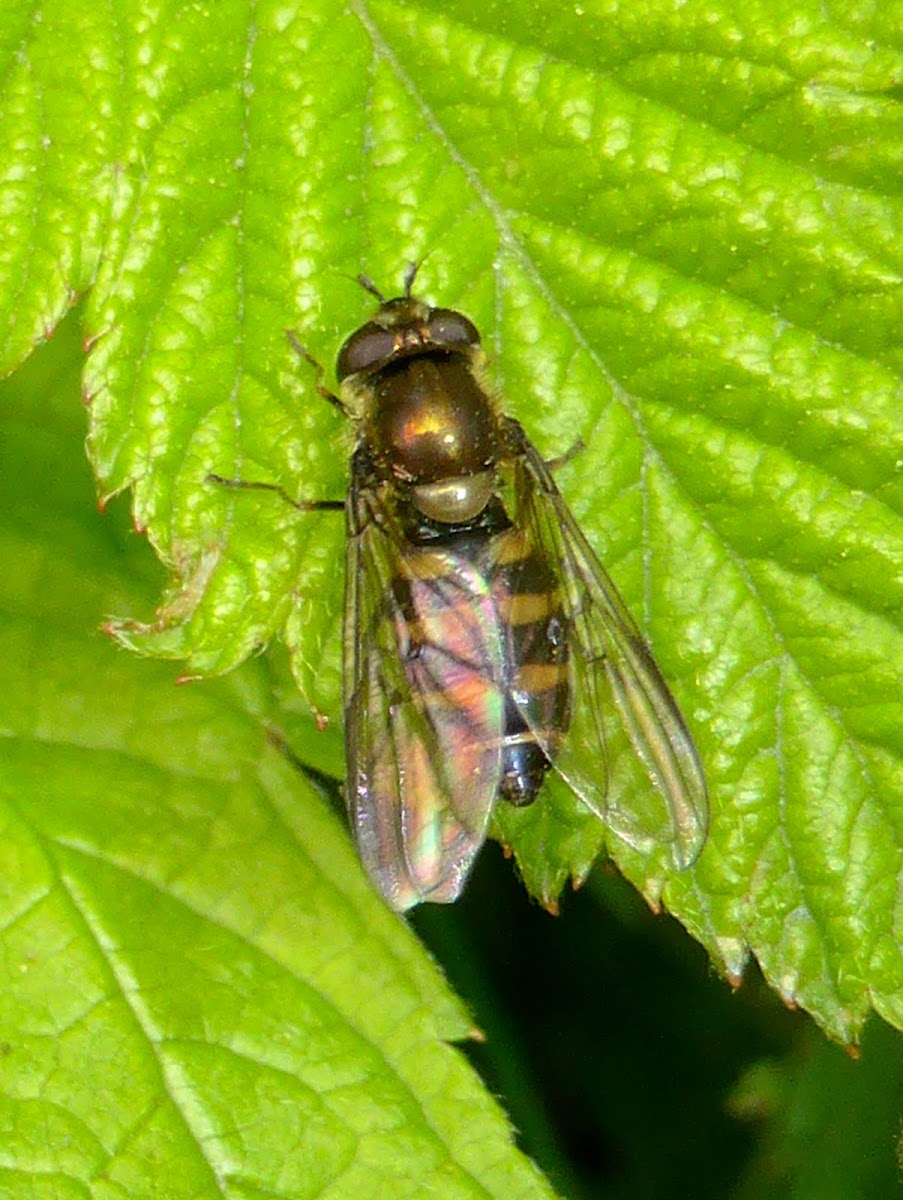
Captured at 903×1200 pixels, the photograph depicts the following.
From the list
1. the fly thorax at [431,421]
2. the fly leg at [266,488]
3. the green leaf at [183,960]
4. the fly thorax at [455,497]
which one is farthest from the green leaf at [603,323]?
the green leaf at [183,960]

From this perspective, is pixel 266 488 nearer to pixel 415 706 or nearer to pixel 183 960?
pixel 415 706

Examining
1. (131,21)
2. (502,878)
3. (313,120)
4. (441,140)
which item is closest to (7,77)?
(131,21)

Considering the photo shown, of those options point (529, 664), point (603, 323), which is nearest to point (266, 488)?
point (529, 664)

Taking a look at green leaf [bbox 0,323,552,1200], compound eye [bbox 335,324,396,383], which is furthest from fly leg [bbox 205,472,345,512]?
green leaf [bbox 0,323,552,1200]

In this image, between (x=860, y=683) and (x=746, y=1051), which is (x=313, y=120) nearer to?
(x=860, y=683)

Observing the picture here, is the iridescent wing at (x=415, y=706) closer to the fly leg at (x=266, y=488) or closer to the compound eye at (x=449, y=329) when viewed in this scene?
the fly leg at (x=266, y=488)

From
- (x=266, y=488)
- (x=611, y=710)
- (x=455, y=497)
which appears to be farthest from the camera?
(x=455, y=497)

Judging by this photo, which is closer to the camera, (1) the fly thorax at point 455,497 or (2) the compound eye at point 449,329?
(2) the compound eye at point 449,329
